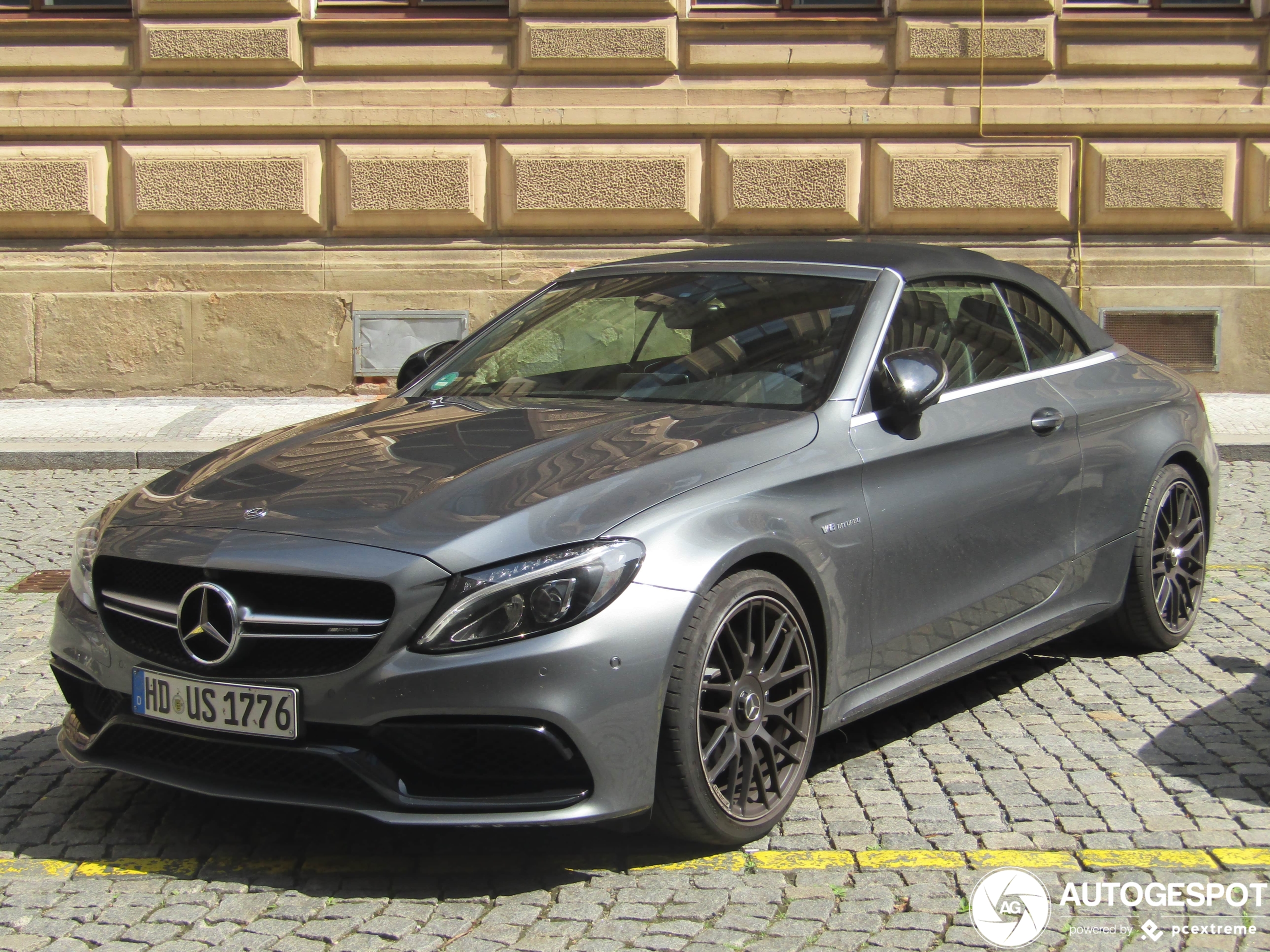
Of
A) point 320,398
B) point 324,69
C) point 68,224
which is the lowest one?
point 320,398

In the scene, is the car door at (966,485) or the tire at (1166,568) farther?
the tire at (1166,568)

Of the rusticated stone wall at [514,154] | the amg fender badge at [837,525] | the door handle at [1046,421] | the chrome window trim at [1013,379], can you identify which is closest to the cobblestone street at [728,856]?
the amg fender badge at [837,525]

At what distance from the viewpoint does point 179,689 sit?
3.70 m

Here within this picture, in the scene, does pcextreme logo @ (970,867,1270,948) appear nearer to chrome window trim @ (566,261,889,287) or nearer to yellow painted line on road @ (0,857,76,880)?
chrome window trim @ (566,261,889,287)

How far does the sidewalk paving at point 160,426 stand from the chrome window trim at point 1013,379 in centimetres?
505

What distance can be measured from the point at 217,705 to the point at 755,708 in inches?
49.0

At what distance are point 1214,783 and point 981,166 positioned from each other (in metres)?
8.83

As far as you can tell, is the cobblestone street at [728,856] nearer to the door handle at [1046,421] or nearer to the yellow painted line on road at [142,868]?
the yellow painted line on road at [142,868]

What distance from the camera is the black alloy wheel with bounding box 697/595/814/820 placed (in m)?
3.75

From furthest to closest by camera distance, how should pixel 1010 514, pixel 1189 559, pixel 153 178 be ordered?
pixel 153 178
pixel 1189 559
pixel 1010 514

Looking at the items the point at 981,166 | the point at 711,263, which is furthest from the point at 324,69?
the point at 711,263

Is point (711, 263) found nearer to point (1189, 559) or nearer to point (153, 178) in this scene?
point (1189, 559)

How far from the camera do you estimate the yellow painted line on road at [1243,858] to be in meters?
3.71

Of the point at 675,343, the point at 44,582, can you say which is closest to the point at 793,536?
the point at 675,343
